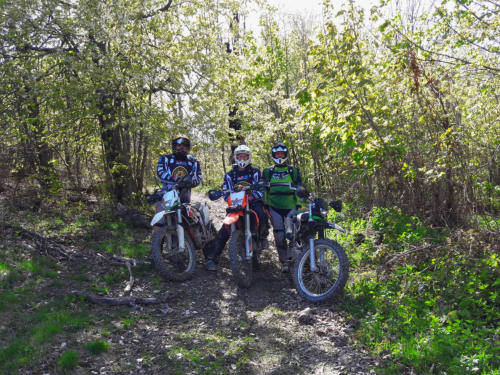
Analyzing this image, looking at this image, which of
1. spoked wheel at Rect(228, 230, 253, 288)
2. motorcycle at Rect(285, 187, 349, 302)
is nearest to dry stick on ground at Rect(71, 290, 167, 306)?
spoked wheel at Rect(228, 230, 253, 288)

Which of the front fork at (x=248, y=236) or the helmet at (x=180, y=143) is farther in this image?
the helmet at (x=180, y=143)

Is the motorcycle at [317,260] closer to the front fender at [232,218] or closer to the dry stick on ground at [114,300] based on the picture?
the front fender at [232,218]

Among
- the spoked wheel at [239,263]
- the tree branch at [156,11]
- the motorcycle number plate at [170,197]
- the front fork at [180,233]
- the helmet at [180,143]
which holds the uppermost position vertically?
the tree branch at [156,11]

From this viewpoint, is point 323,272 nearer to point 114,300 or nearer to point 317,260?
point 317,260

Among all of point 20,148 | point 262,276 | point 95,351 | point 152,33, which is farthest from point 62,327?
point 152,33

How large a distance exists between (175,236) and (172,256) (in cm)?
33

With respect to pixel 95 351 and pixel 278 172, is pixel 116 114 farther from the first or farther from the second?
pixel 95 351

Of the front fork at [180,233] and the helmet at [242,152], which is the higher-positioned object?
the helmet at [242,152]

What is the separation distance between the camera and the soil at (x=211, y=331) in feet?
12.0

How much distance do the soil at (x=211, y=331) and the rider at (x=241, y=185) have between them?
49cm

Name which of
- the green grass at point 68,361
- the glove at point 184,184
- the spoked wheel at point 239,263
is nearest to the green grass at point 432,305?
the spoked wheel at point 239,263

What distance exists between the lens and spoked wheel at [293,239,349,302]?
487 centimetres

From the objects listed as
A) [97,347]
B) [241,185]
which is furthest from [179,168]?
[97,347]

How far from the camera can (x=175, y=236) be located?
614 cm
